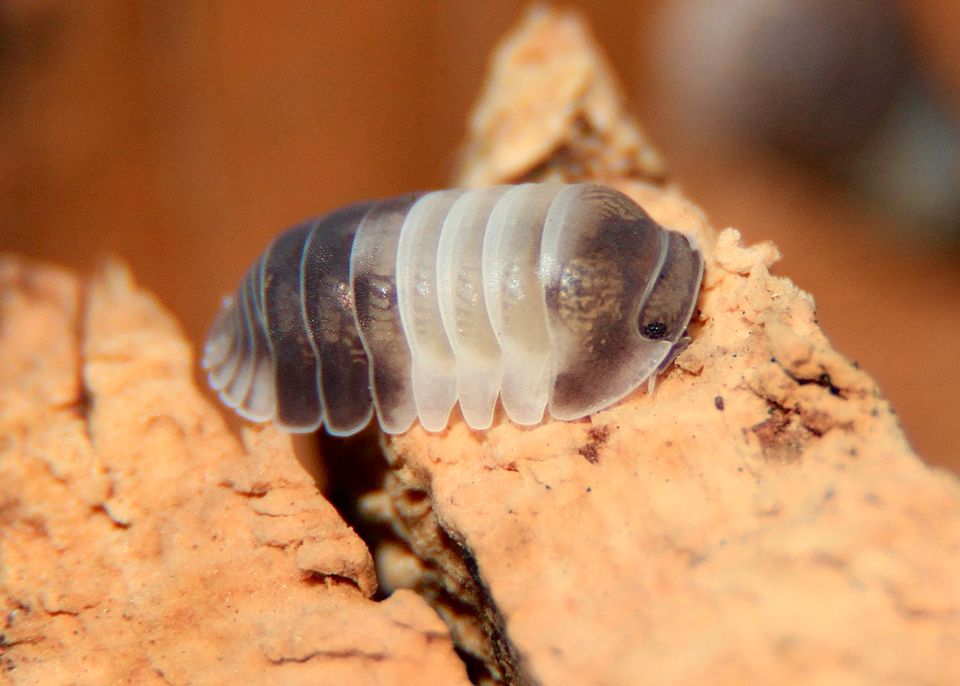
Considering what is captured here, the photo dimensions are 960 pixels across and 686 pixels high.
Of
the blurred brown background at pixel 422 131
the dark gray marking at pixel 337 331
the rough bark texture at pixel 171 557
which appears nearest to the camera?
the rough bark texture at pixel 171 557

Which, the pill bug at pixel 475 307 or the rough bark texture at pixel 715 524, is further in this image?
the pill bug at pixel 475 307

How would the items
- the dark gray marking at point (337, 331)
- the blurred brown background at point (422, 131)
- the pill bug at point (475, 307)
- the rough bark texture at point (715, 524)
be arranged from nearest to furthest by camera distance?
the rough bark texture at point (715, 524) → the pill bug at point (475, 307) → the dark gray marking at point (337, 331) → the blurred brown background at point (422, 131)

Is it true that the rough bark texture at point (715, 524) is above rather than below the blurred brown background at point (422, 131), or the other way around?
below

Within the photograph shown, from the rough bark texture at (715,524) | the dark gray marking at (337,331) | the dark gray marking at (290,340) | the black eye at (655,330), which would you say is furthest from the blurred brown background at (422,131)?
the rough bark texture at (715,524)

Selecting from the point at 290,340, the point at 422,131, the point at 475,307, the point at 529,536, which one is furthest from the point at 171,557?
the point at 422,131

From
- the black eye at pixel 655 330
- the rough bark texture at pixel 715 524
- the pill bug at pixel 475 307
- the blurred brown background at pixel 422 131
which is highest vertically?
the blurred brown background at pixel 422 131

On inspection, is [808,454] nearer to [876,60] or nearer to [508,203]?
[508,203]

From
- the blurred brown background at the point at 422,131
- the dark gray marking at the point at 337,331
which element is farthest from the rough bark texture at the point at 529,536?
the blurred brown background at the point at 422,131

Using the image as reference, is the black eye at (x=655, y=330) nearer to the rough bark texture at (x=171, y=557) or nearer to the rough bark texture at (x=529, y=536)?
the rough bark texture at (x=529, y=536)
